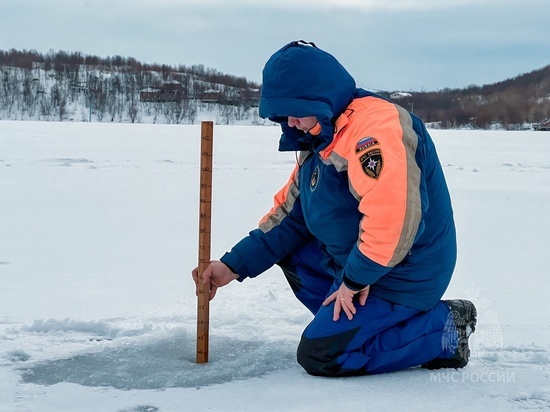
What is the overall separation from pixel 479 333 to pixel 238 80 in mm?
75543

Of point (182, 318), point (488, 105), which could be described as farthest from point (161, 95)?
point (182, 318)

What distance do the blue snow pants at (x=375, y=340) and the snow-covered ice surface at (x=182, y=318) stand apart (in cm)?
5

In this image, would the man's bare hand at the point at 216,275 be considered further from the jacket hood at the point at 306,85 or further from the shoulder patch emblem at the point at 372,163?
the shoulder patch emblem at the point at 372,163

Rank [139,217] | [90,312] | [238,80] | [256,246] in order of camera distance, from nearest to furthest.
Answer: [256,246], [90,312], [139,217], [238,80]

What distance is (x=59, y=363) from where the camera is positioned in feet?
7.35

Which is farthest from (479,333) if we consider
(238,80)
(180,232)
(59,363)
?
(238,80)

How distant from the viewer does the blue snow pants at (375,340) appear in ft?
6.88

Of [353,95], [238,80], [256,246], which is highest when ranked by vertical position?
[238,80]

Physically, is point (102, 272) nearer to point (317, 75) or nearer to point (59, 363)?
point (59, 363)

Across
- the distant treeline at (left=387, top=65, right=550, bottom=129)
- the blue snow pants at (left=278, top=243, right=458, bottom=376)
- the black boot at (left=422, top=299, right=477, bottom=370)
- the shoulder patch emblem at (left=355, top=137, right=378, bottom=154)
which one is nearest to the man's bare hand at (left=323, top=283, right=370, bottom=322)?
the blue snow pants at (left=278, top=243, right=458, bottom=376)

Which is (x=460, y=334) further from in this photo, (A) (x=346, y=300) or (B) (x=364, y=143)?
(B) (x=364, y=143)

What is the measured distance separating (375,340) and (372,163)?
A: 2.06ft

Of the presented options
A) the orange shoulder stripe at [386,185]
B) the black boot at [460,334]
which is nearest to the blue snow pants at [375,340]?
the black boot at [460,334]

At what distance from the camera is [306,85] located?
1.99 meters
